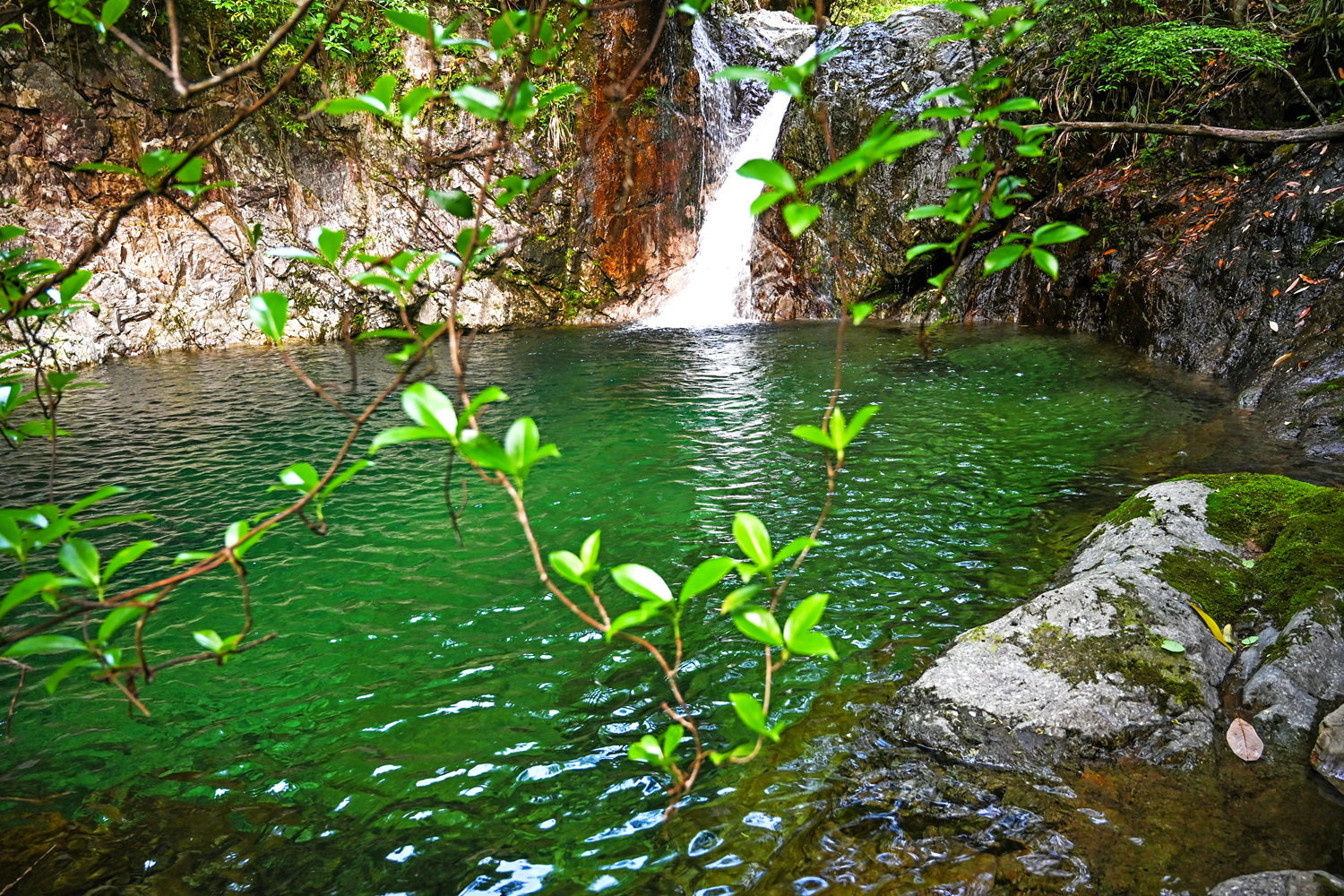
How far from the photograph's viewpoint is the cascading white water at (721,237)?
635 inches

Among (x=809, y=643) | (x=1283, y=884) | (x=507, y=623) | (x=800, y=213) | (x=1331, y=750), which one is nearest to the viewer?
(x=800, y=213)

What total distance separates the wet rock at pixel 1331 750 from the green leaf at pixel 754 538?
2.37m

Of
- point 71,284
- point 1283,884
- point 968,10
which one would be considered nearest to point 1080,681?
point 1283,884

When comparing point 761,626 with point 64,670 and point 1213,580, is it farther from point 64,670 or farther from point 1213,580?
point 1213,580

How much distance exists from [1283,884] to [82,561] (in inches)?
117

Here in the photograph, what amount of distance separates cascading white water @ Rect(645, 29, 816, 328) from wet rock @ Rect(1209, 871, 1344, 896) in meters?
14.3

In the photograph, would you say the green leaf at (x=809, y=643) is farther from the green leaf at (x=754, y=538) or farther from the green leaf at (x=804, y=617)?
the green leaf at (x=754, y=538)

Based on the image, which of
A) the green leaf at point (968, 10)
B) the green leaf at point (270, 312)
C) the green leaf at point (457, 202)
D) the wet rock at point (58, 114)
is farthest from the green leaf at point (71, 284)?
the wet rock at point (58, 114)

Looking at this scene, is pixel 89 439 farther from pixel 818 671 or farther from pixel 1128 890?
pixel 1128 890

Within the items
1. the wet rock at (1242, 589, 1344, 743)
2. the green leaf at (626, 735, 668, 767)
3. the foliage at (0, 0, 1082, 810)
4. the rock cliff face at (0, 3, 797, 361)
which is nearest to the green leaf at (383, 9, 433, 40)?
the foliage at (0, 0, 1082, 810)

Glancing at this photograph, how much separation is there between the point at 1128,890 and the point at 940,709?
2.69 feet

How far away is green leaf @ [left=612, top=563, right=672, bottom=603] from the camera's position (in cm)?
134

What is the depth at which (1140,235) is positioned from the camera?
9.72m

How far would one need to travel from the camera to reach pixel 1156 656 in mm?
2850
